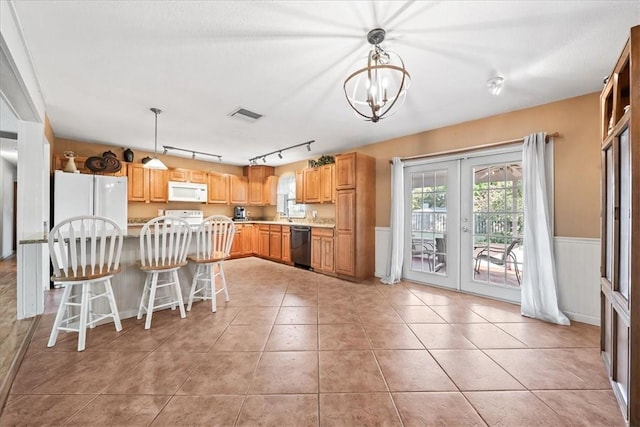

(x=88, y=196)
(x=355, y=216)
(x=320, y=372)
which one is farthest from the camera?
(x=355, y=216)

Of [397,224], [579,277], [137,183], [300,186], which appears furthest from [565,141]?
[137,183]

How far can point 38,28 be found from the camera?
177 cm

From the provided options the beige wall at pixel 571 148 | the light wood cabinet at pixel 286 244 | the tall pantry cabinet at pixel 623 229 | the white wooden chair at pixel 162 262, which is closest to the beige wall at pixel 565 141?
the beige wall at pixel 571 148

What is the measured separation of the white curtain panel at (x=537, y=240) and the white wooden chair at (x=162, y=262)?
3.84m

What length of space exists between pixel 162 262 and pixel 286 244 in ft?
10.2

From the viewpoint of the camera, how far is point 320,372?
6.02 feet

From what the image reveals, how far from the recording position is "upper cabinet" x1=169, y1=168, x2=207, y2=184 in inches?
215

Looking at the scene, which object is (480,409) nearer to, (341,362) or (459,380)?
(459,380)

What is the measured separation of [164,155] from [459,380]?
6257 mm

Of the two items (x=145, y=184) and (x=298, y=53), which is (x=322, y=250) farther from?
(x=145, y=184)

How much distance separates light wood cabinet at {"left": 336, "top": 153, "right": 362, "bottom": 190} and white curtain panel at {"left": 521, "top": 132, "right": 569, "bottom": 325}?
2.25 meters

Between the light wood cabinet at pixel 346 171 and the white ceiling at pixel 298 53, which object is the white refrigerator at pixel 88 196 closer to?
the white ceiling at pixel 298 53

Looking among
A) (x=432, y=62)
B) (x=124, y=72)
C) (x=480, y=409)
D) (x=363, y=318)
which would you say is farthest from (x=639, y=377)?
(x=124, y=72)

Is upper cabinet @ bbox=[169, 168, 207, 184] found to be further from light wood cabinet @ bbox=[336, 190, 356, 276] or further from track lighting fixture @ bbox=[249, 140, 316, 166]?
light wood cabinet @ bbox=[336, 190, 356, 276]
